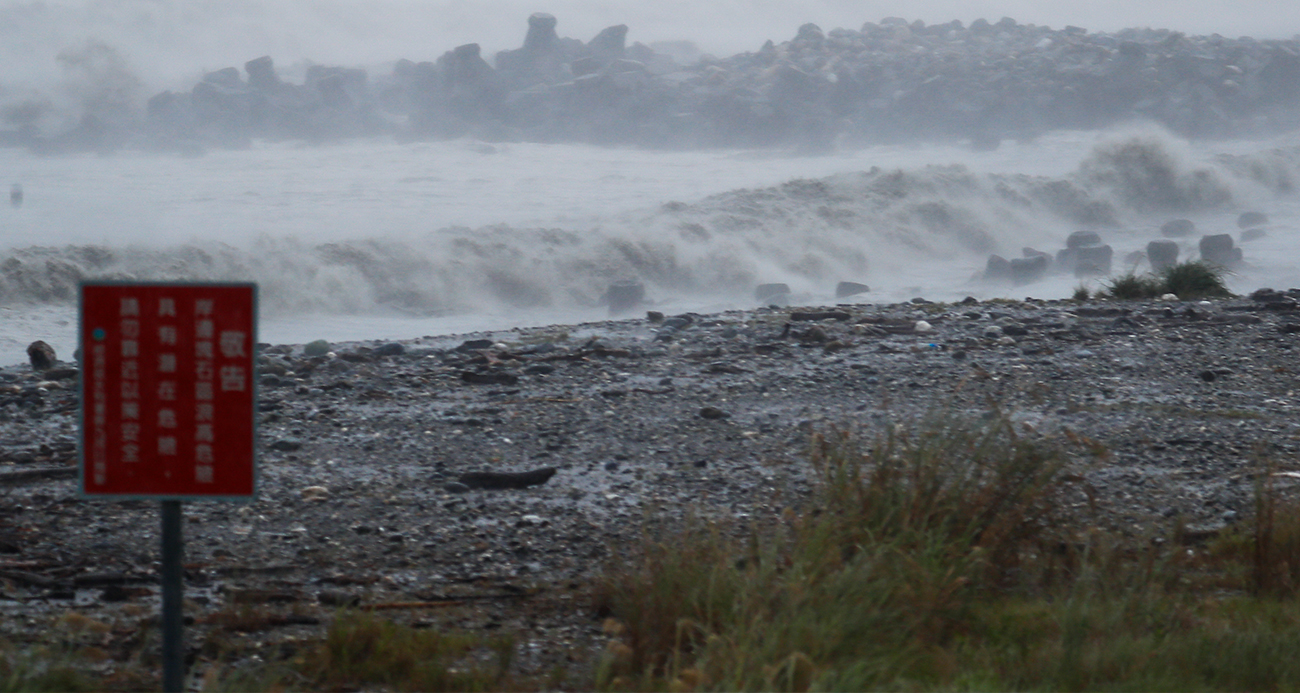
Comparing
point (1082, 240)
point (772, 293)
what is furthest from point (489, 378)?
point (1082, 240)

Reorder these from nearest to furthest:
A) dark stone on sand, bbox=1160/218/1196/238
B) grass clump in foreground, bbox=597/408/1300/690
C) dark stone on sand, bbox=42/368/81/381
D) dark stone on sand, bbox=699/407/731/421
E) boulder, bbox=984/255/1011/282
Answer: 1. grass clump in foreground, bbox=597/408/1300/690
2. dark stone on sand, bbox=699/407/731/421
3. dark stone on sand, bbox=42/368/81/381
4. boulder, bbox=984/255/1011/282
5. dark stone on sand, bbox=1160/218/1196/238

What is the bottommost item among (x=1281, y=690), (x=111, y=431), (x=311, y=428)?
(x=1281, y=690)

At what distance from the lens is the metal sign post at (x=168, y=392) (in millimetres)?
2107

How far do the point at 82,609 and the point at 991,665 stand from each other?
8.45 ft

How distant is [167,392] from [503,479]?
8.23 ft

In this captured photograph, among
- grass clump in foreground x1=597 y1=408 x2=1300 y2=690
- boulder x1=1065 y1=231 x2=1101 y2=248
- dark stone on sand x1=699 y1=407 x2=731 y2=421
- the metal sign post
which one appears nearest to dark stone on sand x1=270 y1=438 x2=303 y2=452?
dark stone on sand x1=699 y1=407 x2=731 y2=421

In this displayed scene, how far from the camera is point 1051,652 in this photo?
2822mm

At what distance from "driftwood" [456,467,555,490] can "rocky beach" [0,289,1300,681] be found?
0.01 m

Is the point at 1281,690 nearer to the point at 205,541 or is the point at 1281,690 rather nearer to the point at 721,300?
the point at 205,541

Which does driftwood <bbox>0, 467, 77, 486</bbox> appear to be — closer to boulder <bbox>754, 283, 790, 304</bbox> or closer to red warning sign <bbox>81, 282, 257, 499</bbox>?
red warning sign <bbox>81, 282, 257, 499</bbox>

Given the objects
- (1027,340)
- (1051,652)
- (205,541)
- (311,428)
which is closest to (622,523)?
(205,541)

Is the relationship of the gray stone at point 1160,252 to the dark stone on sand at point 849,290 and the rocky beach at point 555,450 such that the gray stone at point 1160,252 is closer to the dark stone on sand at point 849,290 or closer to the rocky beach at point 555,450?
the dark stone on sand at point 849,290

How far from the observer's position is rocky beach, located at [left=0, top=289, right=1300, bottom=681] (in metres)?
3.28

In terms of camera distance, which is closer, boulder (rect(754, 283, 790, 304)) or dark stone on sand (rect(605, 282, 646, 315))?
dark stone on sand (rect(605, 282, 646, 315))
